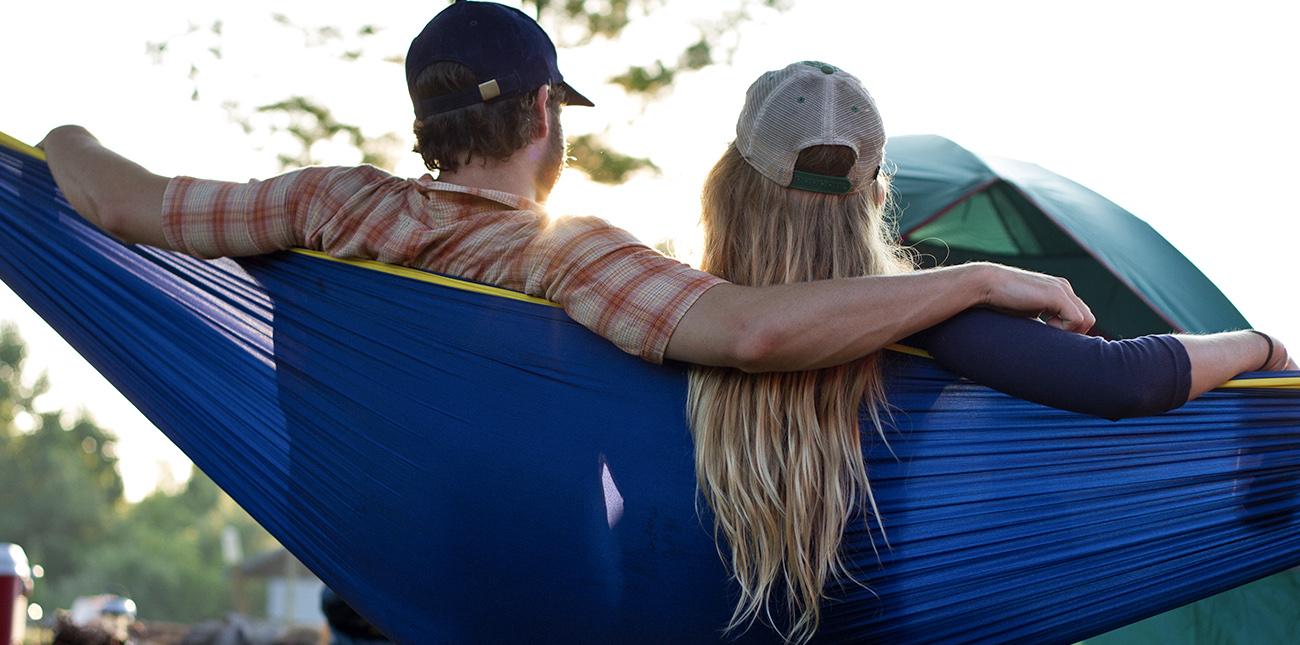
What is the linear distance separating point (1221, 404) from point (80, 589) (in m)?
41.9

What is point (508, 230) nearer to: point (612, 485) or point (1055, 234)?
point (612, 485)

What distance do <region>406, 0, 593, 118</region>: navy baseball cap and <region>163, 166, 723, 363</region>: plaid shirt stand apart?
0.16m

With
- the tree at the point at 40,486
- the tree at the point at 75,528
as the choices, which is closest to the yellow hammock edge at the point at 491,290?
the tree at the point at 75,528

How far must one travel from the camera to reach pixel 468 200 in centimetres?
138

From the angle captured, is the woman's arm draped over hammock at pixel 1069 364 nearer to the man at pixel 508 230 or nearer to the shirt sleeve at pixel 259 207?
the man at pixel 508 230

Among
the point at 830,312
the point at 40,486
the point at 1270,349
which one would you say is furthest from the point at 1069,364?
the point at 40,486

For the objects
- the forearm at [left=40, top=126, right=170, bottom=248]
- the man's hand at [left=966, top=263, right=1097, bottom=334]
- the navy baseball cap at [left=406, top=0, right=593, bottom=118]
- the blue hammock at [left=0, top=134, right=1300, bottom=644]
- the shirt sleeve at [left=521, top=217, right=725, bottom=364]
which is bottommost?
the blue hammock at [left=0, top=134, right=1300, bottom=644]

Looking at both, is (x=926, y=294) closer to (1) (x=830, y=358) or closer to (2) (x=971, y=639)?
(1) (x=830, y=358)

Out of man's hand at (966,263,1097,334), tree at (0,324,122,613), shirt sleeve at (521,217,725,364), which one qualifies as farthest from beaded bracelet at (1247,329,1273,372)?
tree at (0,324,122,613)

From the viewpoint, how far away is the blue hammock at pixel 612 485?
1214mm

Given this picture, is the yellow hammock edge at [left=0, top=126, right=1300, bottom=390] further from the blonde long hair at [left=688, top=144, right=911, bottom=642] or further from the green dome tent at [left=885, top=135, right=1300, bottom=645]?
the green dome tent at [left=885, top=135, right=1300, bottom=645]

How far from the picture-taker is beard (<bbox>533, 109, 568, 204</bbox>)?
155 centimetres

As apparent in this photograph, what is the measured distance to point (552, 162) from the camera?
61.7 inches

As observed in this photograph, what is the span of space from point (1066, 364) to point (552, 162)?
85cm
